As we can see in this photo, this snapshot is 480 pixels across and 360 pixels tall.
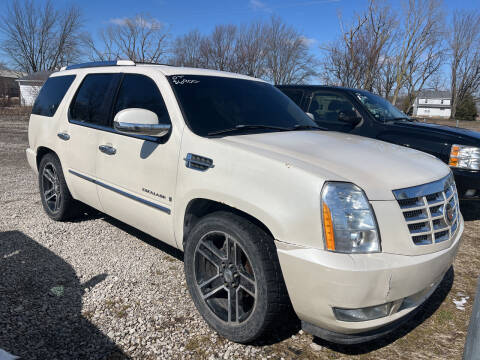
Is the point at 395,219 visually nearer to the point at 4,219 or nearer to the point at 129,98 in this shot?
the point at 129,98

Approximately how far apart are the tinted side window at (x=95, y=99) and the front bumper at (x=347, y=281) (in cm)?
248

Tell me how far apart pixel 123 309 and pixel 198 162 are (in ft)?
4.22

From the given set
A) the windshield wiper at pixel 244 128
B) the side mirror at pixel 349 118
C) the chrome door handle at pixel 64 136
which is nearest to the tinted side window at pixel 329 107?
the side mirror at pixel 349 118

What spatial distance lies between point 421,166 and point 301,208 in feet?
3.55

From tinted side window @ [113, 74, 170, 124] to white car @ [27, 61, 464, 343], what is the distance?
0.6 inches

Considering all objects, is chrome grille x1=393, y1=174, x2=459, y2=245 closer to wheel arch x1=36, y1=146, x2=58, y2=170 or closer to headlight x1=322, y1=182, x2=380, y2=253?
headlight x1=322, y1=182, x2=380, y2=253

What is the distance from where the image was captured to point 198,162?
106 inches

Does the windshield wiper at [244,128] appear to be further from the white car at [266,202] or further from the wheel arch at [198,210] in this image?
the wheel arch at [198,210]

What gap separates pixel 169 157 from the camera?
2.94 meters

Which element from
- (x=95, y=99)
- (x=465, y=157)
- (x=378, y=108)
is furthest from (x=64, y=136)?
(x=465, y=157)

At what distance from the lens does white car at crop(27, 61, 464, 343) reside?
6.84 ft

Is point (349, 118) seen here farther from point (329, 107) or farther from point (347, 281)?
point (347, 281)

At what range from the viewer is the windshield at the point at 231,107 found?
10.0 feet

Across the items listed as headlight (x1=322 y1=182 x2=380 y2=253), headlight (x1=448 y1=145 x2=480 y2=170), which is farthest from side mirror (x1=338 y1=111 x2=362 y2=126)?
headlight (x1=322 y1=182 x2=380 y2=253)
